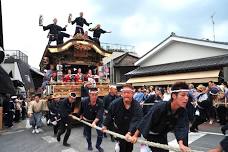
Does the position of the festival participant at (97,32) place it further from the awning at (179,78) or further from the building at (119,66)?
the building at (119,66)

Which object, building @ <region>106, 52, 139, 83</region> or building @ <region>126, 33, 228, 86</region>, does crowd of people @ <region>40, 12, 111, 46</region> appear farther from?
building @ <region>106, 52, 139, 83</region>

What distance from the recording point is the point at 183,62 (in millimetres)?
19969

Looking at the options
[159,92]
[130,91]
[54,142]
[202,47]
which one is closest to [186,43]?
[202,47]

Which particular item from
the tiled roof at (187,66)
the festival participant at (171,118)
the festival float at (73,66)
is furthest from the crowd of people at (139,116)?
the tiled roof at (187,66)

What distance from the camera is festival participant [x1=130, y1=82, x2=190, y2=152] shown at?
4516 mm

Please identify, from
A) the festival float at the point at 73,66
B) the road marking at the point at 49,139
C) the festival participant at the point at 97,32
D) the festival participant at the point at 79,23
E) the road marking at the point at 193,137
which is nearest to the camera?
the road marking at the point at 193,137

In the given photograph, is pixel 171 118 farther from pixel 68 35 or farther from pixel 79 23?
pixel 79 23

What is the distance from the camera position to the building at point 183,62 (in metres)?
16.9

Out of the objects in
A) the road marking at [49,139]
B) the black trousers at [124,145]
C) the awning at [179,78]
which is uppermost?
the awning at [179,78]

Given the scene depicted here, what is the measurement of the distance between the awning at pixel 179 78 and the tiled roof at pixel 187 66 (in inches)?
10.3

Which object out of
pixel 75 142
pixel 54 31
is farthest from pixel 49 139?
pixel 54 31

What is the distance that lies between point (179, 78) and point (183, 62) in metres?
1.79

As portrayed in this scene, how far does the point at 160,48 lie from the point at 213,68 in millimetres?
6155

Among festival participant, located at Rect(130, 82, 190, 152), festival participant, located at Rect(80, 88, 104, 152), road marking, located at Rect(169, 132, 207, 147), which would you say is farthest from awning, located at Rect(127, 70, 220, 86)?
festival participant, located at Rect(130, 82, 190, 152)
